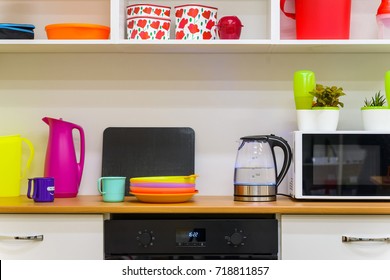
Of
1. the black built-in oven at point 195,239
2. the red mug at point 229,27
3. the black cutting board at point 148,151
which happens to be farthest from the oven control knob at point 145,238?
the red mug at point 229,27

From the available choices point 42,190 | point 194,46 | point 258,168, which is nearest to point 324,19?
point 194,46

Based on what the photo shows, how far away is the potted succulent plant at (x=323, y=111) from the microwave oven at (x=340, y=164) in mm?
67

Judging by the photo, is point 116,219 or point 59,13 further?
point 59,13

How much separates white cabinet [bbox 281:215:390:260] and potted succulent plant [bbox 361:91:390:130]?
1.36 ft

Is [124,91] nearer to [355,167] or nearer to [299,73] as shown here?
[299,73]

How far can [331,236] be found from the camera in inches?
94.3

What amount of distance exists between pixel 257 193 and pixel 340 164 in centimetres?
34

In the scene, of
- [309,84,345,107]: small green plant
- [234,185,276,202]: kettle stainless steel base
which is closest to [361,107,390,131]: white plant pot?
[309,84,345,107]: small green plant

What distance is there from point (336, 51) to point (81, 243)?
1.32 m

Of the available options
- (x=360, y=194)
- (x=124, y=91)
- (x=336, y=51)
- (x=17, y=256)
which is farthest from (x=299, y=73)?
(x=17, y=256)

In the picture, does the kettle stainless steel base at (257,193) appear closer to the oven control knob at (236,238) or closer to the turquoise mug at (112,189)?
the oven control knob at (236,238)

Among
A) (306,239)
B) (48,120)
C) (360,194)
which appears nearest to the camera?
(306,239)

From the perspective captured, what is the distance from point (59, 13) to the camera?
296 cm

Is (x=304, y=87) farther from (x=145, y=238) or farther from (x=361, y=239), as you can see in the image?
(x=145, y=238)
